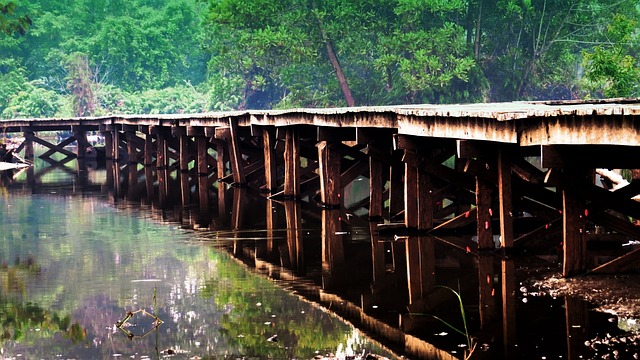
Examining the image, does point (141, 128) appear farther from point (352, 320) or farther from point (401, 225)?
point (352, 320)

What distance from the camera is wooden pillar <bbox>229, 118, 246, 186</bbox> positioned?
26375 mm

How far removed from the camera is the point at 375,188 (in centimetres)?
1891

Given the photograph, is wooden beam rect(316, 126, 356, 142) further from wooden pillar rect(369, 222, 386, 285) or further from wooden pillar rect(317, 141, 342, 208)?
wooden pillar rect(369, 222, 386, 285)

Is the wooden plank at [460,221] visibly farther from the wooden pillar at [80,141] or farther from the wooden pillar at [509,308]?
the wooden pillar at [80,141]

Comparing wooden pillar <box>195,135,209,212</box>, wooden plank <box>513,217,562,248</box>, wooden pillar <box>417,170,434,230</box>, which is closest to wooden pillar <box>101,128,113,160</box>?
wooden pillar <box>195,135,209,212</box>

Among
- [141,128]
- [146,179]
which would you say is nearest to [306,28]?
[141,128]

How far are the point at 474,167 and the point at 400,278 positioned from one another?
169 centimetres

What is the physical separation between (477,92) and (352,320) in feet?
134

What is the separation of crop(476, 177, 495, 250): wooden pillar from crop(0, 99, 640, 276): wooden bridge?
1 cm

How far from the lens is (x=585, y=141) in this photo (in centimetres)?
1097

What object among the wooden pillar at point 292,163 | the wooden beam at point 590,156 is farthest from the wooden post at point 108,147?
the wooden beam at point 590,156

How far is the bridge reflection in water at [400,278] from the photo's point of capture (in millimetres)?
10172

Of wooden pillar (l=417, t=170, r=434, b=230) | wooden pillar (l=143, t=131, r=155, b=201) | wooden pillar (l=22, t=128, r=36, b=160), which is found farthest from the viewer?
wooden pillar (l=22, t=128, r=36, b=160)

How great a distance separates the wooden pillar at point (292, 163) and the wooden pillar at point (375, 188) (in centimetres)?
359
